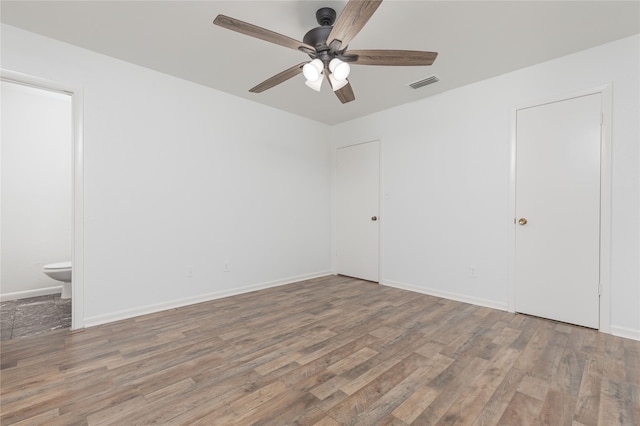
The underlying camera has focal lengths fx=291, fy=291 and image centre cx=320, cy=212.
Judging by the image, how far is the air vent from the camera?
132 inches

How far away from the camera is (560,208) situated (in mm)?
2938

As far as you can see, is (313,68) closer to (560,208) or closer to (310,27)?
(310,27)

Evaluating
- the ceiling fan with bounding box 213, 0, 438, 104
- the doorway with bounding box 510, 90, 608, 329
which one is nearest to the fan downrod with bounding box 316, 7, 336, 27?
the ceiling fan with bounding box 213, 0, 438, 104

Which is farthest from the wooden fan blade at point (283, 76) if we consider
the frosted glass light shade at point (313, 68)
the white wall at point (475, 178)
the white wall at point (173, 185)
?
the white wall at point (475, 178)

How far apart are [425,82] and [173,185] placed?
3.21 meters

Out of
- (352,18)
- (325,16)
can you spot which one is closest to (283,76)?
(325,16)

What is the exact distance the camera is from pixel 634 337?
8.30 feet

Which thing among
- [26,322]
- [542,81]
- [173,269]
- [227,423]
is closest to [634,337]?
[542,81]

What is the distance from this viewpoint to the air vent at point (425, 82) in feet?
11.0

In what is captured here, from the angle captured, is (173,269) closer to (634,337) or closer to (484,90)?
(484,90)

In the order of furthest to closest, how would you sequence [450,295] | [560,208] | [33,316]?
1. [450,295]
2. [33,316]
3. [560,208]

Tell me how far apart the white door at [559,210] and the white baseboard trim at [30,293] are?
595 cm

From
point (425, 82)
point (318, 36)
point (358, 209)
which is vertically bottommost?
point (358, 209)

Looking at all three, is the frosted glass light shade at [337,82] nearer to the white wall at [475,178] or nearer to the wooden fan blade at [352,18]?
the wooden fan blade at [352,18]
